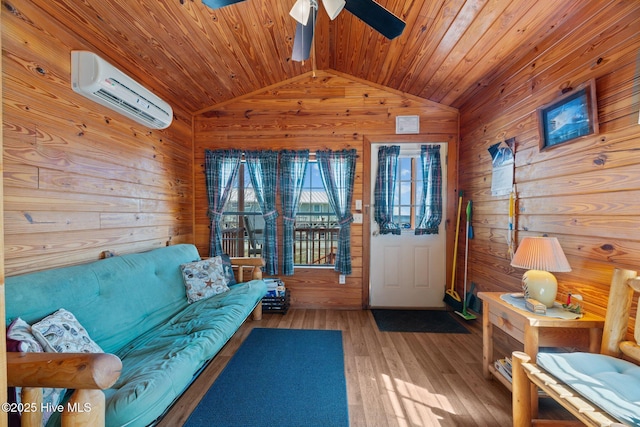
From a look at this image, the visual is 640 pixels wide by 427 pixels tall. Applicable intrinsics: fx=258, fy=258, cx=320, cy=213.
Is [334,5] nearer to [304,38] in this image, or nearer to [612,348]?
[304,38]

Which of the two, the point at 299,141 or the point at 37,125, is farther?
the point at 299,141

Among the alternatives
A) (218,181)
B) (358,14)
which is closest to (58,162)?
(218,181)

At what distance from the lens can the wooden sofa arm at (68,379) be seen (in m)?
0.87

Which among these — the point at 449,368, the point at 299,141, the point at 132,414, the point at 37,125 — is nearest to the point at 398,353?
the point at 449,368

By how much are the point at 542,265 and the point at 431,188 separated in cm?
170

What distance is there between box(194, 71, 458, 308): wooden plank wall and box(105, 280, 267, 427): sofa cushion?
4.14 ft

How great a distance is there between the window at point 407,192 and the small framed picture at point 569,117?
1.35m

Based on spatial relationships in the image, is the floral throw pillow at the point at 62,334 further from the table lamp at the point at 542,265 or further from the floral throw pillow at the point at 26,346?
the table lamp at the point at 542,265

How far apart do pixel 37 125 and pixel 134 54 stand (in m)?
0.97

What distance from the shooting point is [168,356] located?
53.9 inches

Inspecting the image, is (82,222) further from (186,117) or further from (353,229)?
(353,229)

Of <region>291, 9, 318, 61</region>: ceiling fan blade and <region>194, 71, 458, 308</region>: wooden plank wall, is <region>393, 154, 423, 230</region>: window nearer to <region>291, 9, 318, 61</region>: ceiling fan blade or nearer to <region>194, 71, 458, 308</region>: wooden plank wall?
<region>194, 71, 458, 308</region>: wooden plank wall

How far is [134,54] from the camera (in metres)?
2.07

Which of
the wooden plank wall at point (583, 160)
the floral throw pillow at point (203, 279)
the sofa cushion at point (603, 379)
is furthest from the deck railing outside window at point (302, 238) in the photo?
the sofa cushion at point (603, 379)
